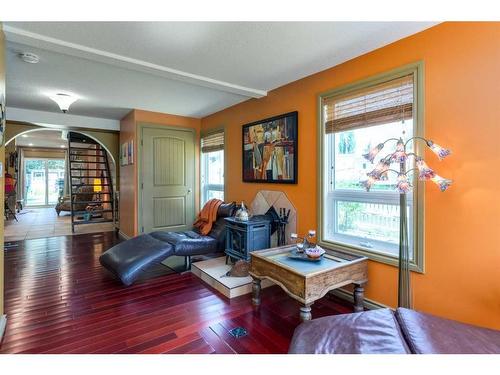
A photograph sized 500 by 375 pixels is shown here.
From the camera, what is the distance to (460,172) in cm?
194

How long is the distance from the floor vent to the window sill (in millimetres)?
1235

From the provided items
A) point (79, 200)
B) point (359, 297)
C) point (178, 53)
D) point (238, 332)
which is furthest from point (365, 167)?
point (79, 200)

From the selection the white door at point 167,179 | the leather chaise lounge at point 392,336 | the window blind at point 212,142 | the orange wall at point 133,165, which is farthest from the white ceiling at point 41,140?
the leather chaise lounge at point 392,336


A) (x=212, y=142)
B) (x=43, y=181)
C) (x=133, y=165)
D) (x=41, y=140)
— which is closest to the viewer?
(x=133, y=165)

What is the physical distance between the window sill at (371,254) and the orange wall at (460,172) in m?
0.06

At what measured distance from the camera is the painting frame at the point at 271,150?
10.7 feet

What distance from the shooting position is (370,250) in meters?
2.48

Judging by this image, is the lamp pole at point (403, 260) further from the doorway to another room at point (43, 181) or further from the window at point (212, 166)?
the doorway to another room at point (43, 181)

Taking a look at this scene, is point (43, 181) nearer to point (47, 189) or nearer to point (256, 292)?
point (47, 189)

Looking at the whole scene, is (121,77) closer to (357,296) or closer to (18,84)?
(18,84)

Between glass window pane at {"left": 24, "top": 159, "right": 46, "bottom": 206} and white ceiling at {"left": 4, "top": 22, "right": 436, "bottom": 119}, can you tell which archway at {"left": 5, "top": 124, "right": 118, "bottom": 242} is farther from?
white ceiling at {"left": 4, "top": 22, "right": 436, "bottom": 119}

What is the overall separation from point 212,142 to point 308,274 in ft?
11.8

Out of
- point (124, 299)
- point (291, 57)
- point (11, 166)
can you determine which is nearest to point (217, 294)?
point (124, 299)

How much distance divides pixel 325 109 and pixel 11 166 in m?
9.42
